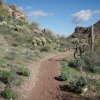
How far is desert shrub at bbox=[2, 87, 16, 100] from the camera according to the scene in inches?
526

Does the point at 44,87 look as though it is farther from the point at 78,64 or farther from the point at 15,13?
the point at 15,13

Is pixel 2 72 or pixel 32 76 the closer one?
pixel 2 72

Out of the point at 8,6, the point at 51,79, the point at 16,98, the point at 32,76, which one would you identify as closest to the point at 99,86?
the point at 51,79

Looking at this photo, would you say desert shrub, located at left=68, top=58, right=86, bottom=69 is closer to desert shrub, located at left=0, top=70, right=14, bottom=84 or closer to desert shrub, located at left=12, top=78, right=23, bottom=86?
desert shrub, located at left=12, top=78, right=23, bottom=86

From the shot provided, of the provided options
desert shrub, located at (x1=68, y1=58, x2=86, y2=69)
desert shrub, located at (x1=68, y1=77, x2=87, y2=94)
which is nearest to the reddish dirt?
desert shrub, located at (x1=68, y1=77, x2=87, y2=94)

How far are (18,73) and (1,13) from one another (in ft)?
82.7

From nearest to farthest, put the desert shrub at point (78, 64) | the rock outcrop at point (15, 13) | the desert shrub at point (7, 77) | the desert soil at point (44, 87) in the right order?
1. the desert soil at point (44, 87)
2. the desert shrub at point (7, 77)
3. the desert shrub at point (78, 64)
4. the rock outcrop at point (15, 13)

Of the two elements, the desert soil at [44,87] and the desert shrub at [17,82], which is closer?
the desert soil at [44,87]

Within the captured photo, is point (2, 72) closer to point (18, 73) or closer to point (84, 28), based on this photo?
point (18, 73)

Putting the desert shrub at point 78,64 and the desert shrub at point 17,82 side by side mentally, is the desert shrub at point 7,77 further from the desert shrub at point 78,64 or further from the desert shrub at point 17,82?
the desert shrub at point 78,64

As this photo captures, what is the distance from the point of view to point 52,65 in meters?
21.0

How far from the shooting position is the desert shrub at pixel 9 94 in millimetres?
13359

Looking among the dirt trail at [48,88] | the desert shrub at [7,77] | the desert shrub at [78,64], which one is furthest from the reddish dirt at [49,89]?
the desert shrub at [78,64]

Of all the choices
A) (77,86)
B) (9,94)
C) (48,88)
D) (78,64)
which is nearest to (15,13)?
(78,64)
